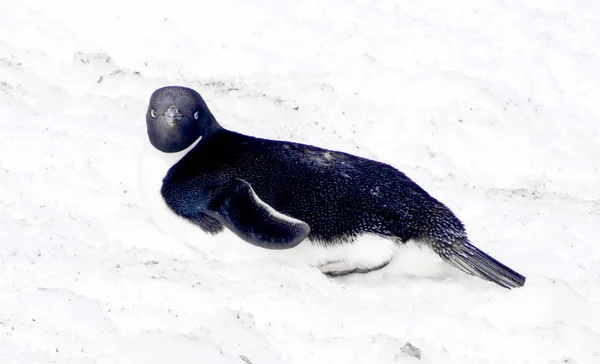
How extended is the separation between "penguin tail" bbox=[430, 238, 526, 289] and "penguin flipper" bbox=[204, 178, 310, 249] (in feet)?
2.07

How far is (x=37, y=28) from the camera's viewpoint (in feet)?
21.3

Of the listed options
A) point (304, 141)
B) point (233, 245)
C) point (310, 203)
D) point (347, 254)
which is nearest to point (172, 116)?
point (233, 245)

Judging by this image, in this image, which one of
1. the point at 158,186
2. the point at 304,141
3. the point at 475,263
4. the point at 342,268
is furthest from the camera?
the point at 304,141

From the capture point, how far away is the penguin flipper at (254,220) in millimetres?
4066

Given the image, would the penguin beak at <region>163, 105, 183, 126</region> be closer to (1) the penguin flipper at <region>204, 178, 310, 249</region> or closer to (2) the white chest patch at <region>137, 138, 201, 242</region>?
(2) the white chest patch at <region>137, 138, 201, 242</region>

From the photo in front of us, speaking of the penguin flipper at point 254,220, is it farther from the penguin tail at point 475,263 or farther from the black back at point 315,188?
the penguin tail at point 475,263

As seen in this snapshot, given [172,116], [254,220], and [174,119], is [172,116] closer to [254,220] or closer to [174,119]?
[174,119]

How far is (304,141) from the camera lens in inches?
224

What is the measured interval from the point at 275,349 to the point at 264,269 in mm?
603

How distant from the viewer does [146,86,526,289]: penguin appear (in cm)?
415

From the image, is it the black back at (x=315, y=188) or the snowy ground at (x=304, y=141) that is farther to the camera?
the black back at (x=315, y=188)

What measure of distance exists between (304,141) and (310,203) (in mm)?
1514

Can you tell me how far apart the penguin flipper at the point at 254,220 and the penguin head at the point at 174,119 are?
38cm

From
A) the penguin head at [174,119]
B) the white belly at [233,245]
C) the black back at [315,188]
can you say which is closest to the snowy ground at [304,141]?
the white belly at [233,245]
